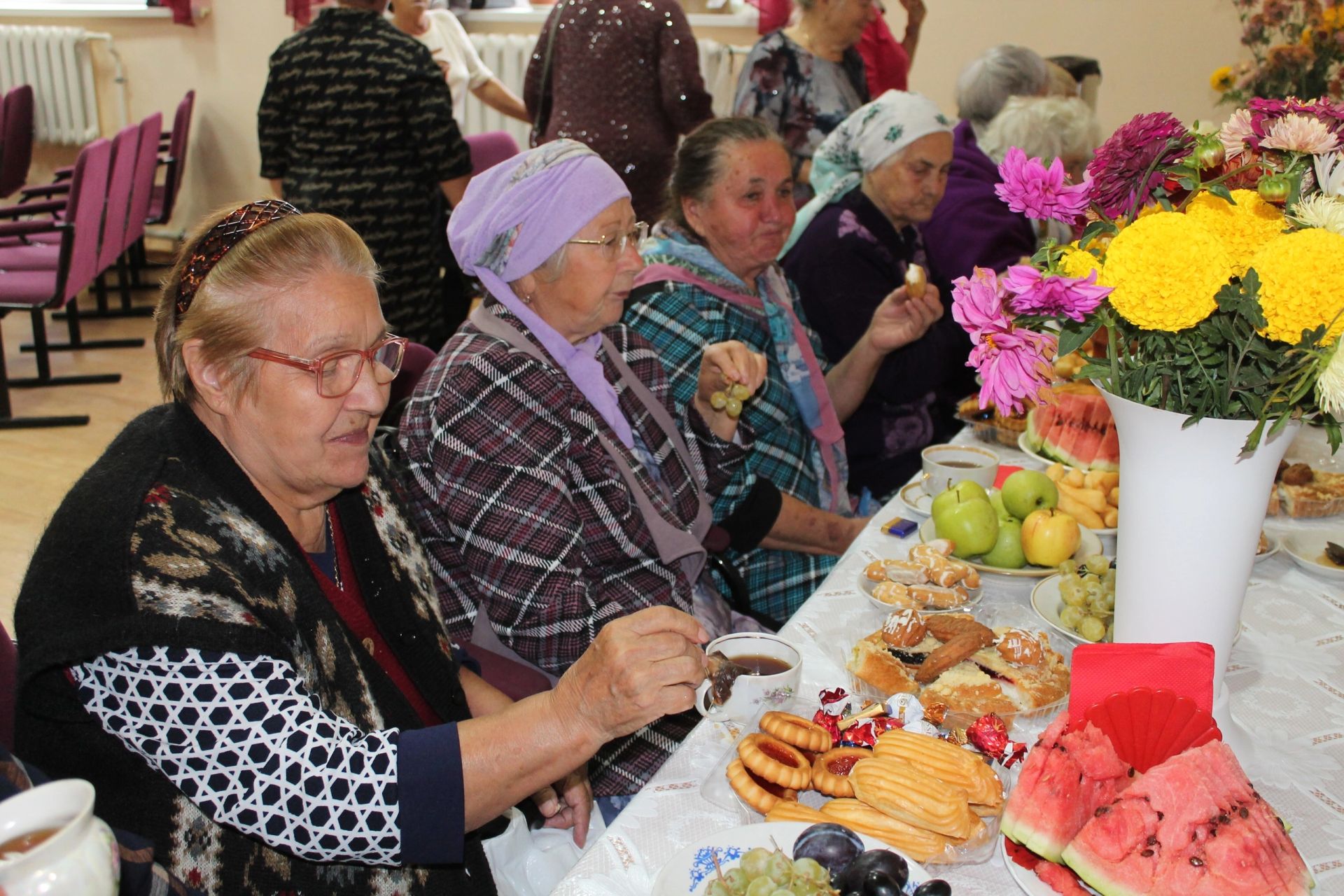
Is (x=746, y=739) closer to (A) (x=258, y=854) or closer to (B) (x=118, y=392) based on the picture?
(A) (x=258, y=854)

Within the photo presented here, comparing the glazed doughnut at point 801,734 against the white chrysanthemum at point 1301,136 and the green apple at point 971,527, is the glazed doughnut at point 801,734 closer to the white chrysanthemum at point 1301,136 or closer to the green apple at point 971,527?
the green apple at point 971,527

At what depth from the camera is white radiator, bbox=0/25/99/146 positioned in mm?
7027

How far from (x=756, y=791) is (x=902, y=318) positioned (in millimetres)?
1595

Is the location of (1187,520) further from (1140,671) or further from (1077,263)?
(1077,263)

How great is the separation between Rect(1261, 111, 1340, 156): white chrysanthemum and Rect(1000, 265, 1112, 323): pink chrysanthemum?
0.24 m

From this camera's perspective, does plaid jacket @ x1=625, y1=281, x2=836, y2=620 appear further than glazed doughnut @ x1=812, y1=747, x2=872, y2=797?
Yes

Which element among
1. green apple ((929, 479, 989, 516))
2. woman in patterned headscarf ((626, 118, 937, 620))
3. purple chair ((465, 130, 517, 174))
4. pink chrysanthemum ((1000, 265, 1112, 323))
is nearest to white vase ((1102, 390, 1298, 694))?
pink chrysanthemum ((1000, 265, 1112, 323))

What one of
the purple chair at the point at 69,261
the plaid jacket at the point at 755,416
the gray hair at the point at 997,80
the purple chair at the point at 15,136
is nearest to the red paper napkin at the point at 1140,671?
the plaid jacket at the point at 755,416

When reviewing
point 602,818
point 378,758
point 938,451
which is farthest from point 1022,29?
point 378,758

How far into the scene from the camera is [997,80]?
393 cm

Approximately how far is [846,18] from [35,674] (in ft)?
10.9

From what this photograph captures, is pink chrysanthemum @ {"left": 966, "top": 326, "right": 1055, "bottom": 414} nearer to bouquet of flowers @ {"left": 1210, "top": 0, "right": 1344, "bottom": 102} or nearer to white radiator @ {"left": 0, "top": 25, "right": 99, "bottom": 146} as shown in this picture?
bouquet of flowers @ {"left": 1210, "top": 0, "right": 1344, "bottom": 102}

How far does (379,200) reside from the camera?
11.4ft

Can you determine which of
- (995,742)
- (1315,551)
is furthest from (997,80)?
(995,742)
